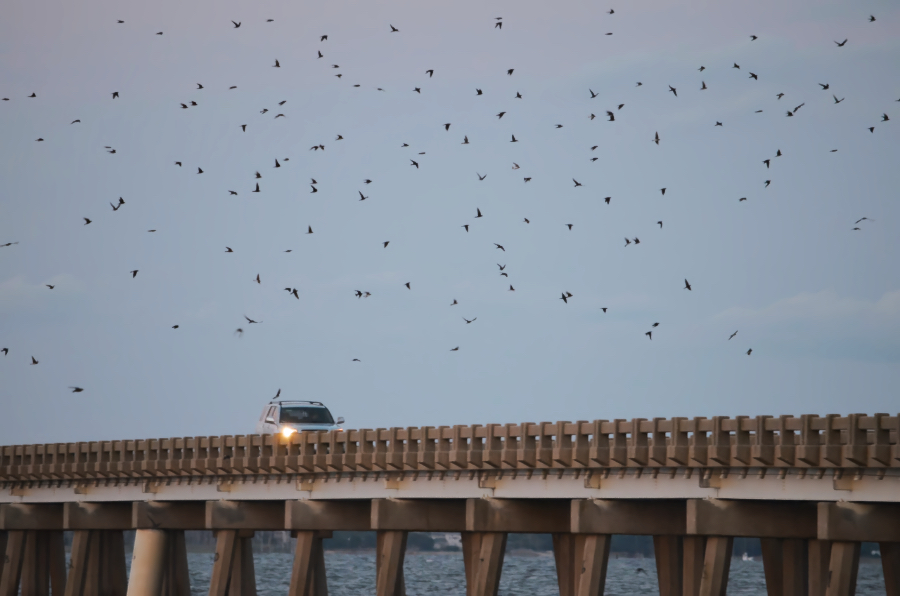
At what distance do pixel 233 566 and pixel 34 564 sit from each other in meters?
12.8

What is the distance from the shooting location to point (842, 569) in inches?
1053

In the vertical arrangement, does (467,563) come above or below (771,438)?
below

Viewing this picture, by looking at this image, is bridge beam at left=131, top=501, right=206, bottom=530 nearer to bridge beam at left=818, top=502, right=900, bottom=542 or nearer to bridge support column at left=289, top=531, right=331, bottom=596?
bridge support column at left=289, top=531, right=331, bottom=596

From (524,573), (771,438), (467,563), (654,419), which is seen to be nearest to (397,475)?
(467,563)

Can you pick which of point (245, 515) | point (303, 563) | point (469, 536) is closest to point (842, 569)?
point (469, 536)

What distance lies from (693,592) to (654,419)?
371 centimetres

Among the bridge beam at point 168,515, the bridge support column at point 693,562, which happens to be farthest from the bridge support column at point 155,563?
the bridge support column at point 693,562

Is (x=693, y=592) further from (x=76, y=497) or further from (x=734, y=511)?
(x=76, y=497)

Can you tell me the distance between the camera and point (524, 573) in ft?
648

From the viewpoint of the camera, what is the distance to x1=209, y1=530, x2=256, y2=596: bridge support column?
42375 mm

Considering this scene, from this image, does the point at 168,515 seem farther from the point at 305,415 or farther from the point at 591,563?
the point at 591,563

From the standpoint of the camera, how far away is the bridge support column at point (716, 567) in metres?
29.1

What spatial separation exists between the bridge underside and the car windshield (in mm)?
2761

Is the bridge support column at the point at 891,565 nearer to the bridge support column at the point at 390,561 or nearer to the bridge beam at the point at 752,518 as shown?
the bridge beam at the point at 752,518
